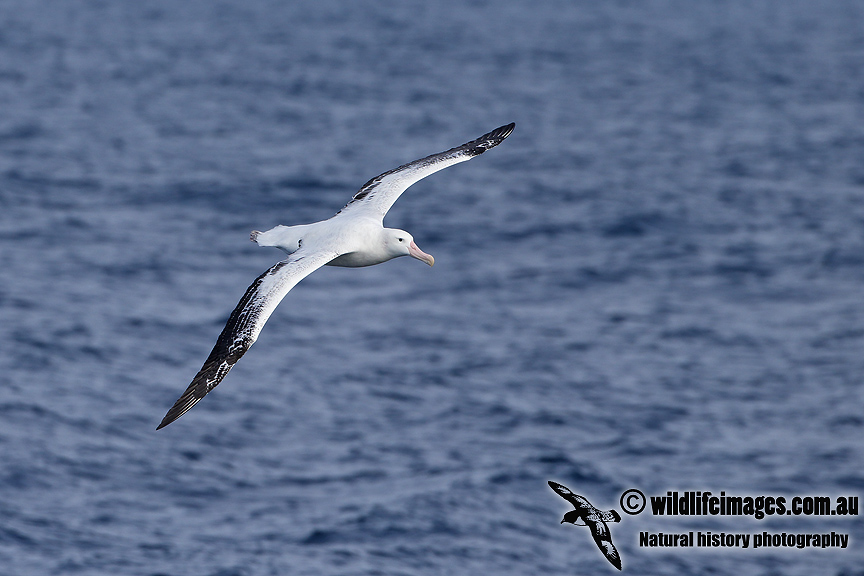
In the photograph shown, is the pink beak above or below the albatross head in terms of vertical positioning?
below

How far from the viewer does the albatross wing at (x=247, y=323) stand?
12.7 metres

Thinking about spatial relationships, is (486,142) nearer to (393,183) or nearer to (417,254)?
(393,183)

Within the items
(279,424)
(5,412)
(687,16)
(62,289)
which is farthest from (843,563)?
(687,16)

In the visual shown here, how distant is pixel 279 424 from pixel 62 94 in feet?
171

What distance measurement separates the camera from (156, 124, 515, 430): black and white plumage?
12.9 metres

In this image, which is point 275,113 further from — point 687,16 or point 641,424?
point 687,16

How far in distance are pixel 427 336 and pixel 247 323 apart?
24.1 metres

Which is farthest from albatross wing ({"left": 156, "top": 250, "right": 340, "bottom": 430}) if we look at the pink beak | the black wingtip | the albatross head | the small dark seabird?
the small dark seabird

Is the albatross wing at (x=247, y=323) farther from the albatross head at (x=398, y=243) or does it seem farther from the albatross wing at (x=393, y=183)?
the albatross wing at (x=393, y=183)

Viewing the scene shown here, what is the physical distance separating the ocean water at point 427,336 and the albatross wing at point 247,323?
43.1ft

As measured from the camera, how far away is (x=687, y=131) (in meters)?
70.3

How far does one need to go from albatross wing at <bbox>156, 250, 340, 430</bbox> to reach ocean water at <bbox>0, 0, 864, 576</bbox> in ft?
43.1

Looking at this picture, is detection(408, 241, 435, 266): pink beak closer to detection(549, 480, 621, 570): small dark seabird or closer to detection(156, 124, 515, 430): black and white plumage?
detection(156, 124, 515, 430): black and white plumage

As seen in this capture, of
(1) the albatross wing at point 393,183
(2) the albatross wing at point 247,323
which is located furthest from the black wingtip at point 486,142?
(2) the albatross wing at point 247,323
